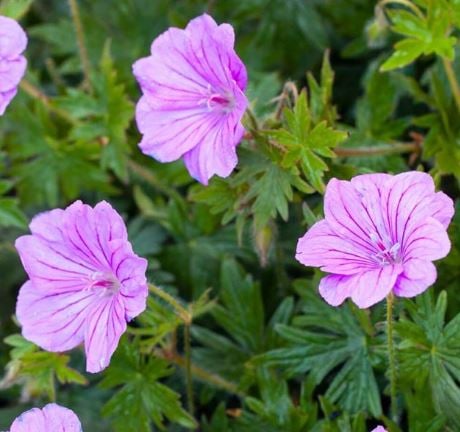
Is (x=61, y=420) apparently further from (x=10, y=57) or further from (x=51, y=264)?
(x=10, y=57)

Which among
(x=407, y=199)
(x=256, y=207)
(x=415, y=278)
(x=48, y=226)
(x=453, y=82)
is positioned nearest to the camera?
(x=415, y=278)

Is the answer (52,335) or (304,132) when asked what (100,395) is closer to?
(52,335)

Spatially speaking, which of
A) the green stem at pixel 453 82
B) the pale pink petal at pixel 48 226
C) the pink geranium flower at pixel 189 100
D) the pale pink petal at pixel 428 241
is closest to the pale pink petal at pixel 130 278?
the pale pink petal at pixel 48 226

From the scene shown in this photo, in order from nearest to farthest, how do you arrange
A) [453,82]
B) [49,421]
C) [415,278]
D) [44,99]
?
1. [415,278]
2. [49,421]
3. [453,82]
4. [44,99]

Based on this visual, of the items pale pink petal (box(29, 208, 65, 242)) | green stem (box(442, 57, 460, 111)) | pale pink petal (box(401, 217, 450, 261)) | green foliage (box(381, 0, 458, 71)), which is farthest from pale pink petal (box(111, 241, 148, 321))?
green stem (box(442, 57, 460, 111))

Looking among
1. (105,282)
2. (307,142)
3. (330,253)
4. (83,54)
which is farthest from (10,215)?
(330,253)

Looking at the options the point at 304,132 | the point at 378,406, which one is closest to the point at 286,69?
the point at 304,132
